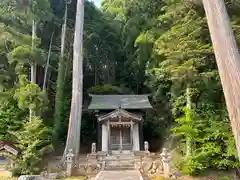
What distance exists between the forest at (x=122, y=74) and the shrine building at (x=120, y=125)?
184 centimetres

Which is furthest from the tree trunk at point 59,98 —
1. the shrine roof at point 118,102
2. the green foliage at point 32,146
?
the green foliage at point 32,146

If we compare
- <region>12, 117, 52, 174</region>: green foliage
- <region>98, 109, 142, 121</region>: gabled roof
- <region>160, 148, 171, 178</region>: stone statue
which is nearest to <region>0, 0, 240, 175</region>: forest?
<region>12, 117, 52, 174</region>: green foliage

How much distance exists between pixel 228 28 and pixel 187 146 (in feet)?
22.7

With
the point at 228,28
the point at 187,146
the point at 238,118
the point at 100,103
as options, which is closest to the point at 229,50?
the point at 228,28

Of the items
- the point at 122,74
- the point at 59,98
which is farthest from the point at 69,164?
the point at 122,74

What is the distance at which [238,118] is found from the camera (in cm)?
510

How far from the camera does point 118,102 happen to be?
62.1 feet

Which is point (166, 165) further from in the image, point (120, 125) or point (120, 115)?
point (120, 125)

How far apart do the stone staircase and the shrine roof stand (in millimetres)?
3976

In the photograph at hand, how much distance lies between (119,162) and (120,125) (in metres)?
3.81

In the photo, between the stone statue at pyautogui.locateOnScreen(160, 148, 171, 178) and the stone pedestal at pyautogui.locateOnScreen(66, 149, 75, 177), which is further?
the stone pedestal at pyautogui.locateOnScreen(66, 149, 75, 177)

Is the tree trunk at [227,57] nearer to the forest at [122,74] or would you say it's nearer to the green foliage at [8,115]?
the forest at [122,74]

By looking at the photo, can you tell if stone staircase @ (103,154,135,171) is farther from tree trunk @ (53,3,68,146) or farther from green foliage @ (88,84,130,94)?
green foliage @ (88,84,130,94)

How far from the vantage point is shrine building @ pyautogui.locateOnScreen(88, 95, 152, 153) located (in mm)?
17141
